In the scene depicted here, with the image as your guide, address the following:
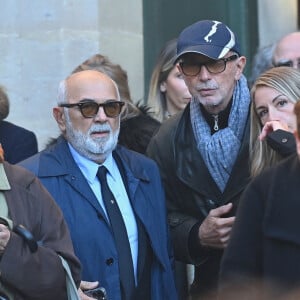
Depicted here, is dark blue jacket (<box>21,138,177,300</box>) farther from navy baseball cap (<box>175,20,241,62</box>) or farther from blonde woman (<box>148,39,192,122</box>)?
blonde woman (<box>148,39,192,122</box>)

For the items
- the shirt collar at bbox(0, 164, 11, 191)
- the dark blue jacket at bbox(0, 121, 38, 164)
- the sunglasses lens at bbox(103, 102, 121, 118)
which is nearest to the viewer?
the shirt collar at bbox(0, 164, 11, 191)

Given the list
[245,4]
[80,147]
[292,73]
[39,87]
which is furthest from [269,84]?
[245,4]

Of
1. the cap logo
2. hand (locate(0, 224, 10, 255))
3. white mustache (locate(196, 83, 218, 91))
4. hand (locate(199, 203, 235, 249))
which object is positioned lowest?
hand (locate(199, 203, 235, 249))

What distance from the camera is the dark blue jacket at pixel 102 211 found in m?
6.03

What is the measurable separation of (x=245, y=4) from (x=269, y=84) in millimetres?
4200

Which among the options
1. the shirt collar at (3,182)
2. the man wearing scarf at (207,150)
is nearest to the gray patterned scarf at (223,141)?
the man wearing scarf at (207,150)

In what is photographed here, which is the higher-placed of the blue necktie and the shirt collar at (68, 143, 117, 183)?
the shirt collar at (68, 143, 117, 183)

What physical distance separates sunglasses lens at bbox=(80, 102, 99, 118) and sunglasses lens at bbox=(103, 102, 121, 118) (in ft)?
0.16

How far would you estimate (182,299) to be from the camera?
6848 millimetres

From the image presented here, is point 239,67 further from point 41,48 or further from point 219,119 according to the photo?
→ point 41,48

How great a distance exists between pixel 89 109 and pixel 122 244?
71 cm

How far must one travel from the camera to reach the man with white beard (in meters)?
6.04

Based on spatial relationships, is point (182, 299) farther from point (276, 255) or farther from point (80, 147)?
point (276, 255)

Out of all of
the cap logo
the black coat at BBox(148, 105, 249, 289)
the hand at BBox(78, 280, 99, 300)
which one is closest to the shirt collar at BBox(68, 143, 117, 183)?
the black coat at BBox(148, 105, 249, 289)
